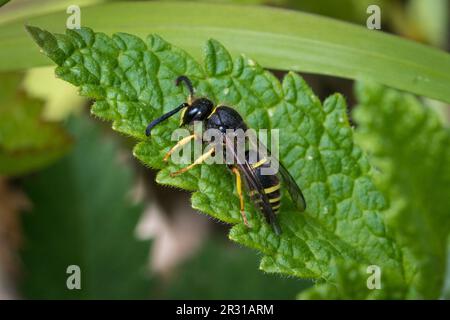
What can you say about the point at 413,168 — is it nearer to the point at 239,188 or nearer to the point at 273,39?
the point at 239,188

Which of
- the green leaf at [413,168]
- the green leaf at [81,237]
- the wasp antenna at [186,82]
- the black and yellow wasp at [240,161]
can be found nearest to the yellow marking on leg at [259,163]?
the black and yellow wasp at [240,161]

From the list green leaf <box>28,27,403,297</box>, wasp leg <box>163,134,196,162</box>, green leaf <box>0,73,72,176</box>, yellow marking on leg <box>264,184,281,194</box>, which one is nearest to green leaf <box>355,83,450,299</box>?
green leaf <box>28,27,403,297</box>

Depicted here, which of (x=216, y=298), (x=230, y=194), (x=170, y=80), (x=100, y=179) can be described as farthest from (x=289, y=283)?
(x=170, y=80)

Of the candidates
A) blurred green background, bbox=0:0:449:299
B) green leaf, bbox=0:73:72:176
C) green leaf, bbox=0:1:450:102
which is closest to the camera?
green leaf, bbox=0:1:450:102

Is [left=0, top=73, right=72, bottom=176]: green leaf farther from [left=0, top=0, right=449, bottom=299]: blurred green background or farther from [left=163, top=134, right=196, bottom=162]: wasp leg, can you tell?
[left=163, top=134, right=196, bottom=162]: wasp leg

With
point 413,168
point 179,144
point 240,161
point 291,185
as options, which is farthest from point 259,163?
point 413,168

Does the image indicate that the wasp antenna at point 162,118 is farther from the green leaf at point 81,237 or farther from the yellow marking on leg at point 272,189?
the green leaf at point 81,237
